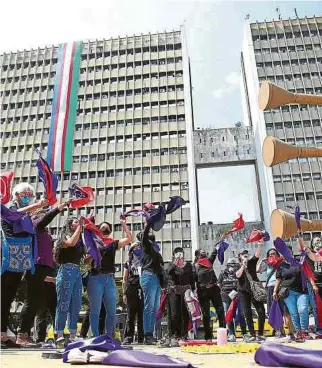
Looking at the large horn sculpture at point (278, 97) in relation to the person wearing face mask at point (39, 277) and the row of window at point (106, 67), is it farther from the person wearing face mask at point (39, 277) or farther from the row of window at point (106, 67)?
the row of window at point (106, 67)

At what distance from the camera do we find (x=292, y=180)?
47281 millimetres

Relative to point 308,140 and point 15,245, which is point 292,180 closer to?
point 308,140

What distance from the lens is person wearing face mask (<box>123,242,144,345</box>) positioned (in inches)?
244

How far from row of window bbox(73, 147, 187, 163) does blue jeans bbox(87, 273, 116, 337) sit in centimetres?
4629

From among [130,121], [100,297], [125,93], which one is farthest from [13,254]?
[125,93]

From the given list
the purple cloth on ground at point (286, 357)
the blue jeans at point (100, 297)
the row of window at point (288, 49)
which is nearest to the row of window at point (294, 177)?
the row of window at point (288, 49)

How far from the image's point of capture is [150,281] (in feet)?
18.6

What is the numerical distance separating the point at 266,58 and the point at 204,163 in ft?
55.2

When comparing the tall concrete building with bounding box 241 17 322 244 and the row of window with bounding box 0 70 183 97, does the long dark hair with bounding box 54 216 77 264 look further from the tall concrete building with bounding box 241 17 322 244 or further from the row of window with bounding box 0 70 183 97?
the row of window with bounding box 0 70 183 97

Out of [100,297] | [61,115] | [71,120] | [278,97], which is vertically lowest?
[100,297]

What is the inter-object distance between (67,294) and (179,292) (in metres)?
2.07

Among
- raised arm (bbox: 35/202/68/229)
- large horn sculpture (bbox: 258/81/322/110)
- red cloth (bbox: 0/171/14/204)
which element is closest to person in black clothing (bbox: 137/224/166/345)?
raised arm (bbox: 35/202/68/229)

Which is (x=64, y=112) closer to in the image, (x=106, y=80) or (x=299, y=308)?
(x=299, y=308)

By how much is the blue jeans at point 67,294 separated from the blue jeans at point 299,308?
3.43 metres
